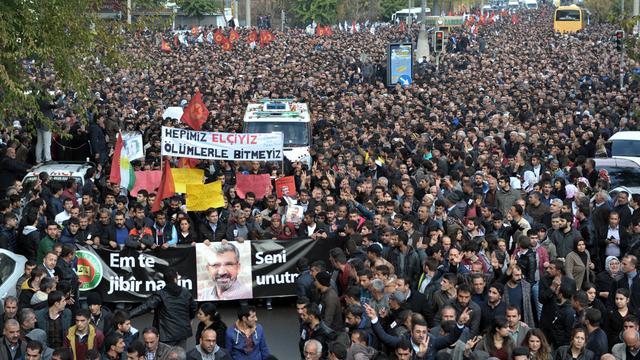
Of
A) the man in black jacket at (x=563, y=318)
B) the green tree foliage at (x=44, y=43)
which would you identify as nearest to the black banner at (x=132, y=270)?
the green tree foliage at (x=44, y=43)

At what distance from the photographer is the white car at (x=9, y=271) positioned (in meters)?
13.2

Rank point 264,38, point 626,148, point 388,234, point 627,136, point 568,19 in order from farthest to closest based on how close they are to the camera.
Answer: point 568,19
point 264,38
point 627,136
point 626,148
point 388,234

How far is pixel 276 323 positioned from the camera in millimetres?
14891

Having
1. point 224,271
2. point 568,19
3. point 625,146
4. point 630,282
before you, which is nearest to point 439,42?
point 625,146

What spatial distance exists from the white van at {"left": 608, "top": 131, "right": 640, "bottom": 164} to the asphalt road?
32.3 feet

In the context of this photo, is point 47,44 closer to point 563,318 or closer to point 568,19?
point 563,318

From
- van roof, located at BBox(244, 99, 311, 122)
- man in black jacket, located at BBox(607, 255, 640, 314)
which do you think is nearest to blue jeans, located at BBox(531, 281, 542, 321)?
man in black jacket, located at BBox(607, 255, 640, 314)

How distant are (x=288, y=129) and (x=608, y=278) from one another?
11.9 m

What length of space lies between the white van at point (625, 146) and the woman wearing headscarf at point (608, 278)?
1059 centimetres

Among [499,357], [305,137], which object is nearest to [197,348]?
[499,357]

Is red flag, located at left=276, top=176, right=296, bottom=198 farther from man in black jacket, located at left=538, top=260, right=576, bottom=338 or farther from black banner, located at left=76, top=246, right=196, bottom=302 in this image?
man in black jacket, located at left=538, top=260, right=576, bottom=338

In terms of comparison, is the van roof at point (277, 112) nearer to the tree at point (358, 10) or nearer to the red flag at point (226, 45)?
the red flag at point (226, 45)

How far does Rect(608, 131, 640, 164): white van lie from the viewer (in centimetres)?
2347

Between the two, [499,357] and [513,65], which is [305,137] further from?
[513,65]
